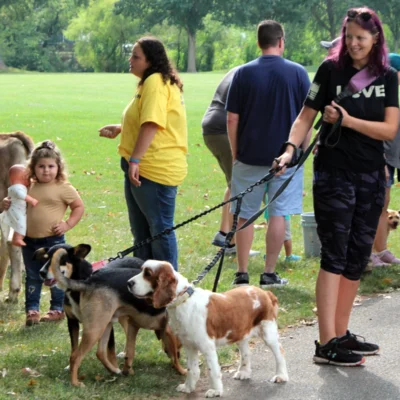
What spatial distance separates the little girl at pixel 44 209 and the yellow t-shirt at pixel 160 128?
0.56 m

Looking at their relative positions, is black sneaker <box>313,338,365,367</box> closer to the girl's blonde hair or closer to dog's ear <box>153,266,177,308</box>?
dog's ear <box>153,266,177,308</box>

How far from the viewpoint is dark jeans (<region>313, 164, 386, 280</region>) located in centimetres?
588

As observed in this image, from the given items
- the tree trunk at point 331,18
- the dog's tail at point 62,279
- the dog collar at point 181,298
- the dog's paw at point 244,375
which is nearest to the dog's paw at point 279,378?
the dog's paw at point 244,375

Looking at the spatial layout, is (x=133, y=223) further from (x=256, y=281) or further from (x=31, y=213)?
(x=256, y=281)

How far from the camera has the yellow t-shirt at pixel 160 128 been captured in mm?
6729

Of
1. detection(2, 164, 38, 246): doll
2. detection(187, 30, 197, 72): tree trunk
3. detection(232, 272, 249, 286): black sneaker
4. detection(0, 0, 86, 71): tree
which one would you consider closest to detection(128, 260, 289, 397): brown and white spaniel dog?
detection(2, 164, 38, 246): doll

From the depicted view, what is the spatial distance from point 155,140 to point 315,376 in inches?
87.9

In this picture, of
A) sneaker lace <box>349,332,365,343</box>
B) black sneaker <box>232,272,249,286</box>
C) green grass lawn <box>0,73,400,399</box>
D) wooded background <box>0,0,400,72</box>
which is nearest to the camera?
green grass lawn <box>0,73,400,399</box>

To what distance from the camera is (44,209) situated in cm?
701

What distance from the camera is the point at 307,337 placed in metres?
6.82

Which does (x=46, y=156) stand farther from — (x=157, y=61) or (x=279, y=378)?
(x=279, y=378)

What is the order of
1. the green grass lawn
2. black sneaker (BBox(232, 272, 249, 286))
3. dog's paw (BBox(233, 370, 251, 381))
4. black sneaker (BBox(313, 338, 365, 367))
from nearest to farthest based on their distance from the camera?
the green grass lawn, dog's paw (BBox(233, 370, 251, 381)), black sneaker (BBox(313, 338, 365, 367)), black sneaker (BBox(232, 272, 249, 286))

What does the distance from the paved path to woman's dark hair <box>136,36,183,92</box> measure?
217cm

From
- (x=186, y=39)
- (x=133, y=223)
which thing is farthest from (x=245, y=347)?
(x=186, y=39)
